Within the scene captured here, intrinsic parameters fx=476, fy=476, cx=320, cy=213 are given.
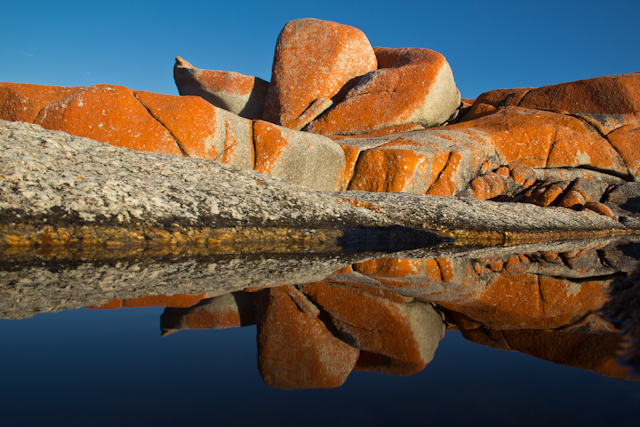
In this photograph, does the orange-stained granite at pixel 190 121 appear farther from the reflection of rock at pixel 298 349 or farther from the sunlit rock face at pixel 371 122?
the reflection of rock at pixel 298 349

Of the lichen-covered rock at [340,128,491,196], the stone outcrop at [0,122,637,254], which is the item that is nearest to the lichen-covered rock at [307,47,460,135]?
the lichen-covered rock at [340,128,491,196]

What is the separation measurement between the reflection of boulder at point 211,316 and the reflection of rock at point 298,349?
8cm

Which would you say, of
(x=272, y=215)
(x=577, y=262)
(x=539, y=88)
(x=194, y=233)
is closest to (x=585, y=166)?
(x=539, y=88)

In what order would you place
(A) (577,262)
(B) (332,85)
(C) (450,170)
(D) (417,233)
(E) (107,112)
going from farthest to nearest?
(B) (332,85), (C) (450,170), (E) (107,112), (D) (417,233), (A) (577,262)

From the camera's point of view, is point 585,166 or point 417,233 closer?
point 417,233

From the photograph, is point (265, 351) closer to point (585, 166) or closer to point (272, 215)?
point (272, 215)

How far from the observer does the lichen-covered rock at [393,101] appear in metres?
14.9

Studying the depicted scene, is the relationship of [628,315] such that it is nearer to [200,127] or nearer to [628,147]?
[200,127]

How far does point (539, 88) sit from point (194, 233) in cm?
1536

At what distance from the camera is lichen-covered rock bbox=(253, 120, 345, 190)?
1055 cm

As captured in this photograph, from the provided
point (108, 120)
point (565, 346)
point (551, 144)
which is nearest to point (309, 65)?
point (551, 144)

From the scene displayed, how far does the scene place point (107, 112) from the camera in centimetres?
968

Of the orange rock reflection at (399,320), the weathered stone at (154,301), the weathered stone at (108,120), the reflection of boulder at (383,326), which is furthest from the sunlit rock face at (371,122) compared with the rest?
the reflection of boulder at (383,326)

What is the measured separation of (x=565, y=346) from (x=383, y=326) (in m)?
0.79
